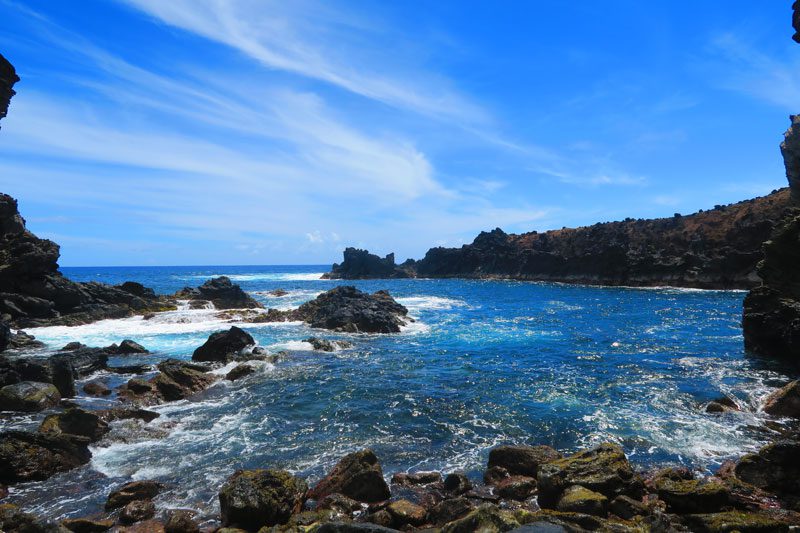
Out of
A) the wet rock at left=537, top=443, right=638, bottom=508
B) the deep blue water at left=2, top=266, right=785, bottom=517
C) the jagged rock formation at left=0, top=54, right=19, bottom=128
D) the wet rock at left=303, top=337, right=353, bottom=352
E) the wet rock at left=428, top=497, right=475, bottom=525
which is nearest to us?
the wet rock at left=428, top=497, right=475, bottom=525

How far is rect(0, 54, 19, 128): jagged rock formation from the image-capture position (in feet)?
94.0

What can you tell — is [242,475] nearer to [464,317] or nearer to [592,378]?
[592,378]

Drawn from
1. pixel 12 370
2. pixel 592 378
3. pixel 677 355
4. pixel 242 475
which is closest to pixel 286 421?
pixel 242 475

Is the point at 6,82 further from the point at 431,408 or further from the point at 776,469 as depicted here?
the point at 776,469

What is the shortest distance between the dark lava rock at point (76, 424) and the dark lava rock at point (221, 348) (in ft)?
43.5

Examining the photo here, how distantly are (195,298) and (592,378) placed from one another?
54999 mm

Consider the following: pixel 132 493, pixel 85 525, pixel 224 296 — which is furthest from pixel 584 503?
pixel 224 296

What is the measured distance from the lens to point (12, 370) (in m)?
20.7

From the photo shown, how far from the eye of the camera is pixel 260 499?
35.3 ft

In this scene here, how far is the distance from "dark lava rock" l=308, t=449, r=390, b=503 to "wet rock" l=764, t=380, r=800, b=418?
56.2 feet

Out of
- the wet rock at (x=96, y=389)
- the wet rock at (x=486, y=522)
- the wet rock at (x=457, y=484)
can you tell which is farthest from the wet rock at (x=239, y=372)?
the wet rock at (x=486, y=522)

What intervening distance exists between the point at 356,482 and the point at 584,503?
5.87 m

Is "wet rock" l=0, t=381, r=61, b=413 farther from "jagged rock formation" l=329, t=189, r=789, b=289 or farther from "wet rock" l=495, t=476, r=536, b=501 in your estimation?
"jagged rock formation" l=329, t=189, r=789, b=289

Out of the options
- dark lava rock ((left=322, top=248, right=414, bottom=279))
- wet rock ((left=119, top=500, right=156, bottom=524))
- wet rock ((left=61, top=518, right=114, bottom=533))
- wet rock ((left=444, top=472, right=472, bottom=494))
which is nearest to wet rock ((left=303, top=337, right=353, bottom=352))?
wet rock ((left=444, top=472, right=472, bottom=494))
